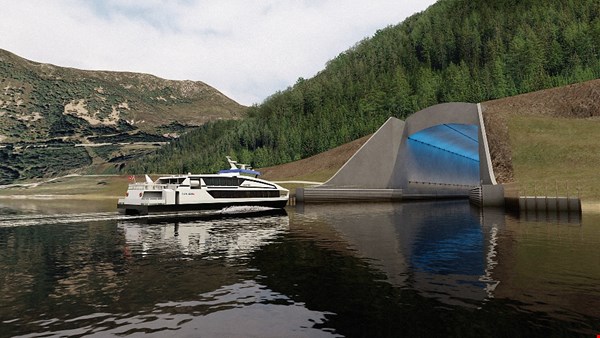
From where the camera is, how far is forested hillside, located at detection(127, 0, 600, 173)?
119m

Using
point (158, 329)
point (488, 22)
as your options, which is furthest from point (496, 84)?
point (158, 329)

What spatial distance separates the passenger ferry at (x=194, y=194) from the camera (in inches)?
1775

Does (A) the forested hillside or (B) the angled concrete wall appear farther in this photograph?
(A) the forested hillside

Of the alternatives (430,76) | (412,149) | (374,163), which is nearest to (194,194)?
(374,163)

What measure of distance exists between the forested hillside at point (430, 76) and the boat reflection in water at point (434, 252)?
8705cm

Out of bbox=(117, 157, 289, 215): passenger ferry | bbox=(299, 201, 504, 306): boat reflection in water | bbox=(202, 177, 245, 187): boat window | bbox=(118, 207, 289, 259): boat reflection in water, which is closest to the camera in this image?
bbox=(299, 201, 504, 306): boat reflection in water

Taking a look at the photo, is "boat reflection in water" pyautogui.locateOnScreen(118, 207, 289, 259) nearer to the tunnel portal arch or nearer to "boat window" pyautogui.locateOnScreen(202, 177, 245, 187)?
"boat window" pyautogui.locateOnScreen(202, 177, 245, 187)

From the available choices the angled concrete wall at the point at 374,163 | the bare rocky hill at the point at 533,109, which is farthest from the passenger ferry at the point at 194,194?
the bare rocky hill at the point at 533,109

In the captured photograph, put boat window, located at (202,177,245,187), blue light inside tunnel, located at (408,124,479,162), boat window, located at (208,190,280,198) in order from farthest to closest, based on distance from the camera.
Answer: blue light inside tunnel, located at (408,124,479,162) → boat window, located at (202,177,245,187) → boat window, located at (208,190,280,198)

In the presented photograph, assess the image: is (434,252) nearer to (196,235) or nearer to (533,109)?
(196,235)

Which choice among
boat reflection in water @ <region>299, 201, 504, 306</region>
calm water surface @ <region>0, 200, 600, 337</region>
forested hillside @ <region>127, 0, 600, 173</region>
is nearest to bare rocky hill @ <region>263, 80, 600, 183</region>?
forested hillside @ <region>127, 0, 600, 173</region>

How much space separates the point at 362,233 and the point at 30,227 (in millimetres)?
30425

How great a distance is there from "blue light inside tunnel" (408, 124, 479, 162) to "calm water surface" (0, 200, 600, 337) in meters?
45.2

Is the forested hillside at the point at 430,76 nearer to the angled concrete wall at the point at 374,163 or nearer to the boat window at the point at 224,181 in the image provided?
the angled concrete wall at the point at 374,163
